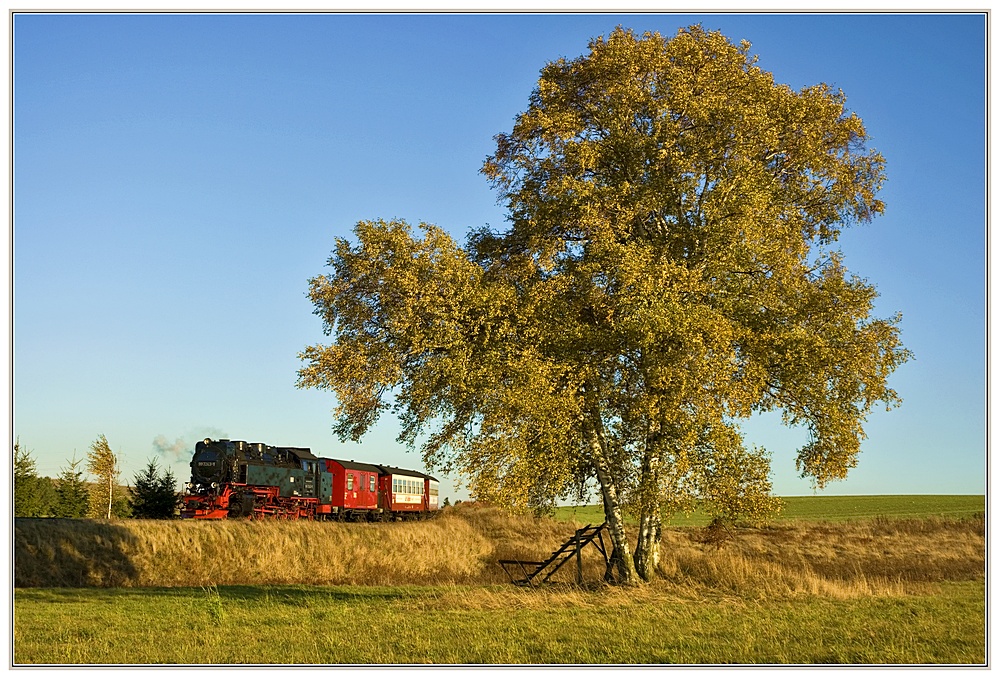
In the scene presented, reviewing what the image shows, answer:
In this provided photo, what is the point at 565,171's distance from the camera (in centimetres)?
2503

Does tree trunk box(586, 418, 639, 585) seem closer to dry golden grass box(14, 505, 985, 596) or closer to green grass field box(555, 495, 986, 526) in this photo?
dry golden grass box(14, 505, 985, 596)

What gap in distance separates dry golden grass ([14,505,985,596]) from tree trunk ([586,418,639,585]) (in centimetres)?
95

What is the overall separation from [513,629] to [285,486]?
34.2 meters

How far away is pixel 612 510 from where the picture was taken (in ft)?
84.0

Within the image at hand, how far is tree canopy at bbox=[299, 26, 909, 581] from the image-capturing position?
2208 centimetres

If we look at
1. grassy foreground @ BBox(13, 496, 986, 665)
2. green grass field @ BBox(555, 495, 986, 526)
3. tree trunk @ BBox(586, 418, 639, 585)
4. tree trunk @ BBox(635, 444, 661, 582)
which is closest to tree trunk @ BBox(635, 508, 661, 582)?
tree trunk @ BBox(635, 444, 661, 582)

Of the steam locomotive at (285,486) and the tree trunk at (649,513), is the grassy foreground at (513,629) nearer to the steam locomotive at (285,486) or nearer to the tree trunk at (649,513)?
the tree trunk at (649,513)

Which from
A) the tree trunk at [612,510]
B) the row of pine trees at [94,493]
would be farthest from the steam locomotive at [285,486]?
the tree trunk at [612,510]

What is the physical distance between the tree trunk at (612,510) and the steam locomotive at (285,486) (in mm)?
25925

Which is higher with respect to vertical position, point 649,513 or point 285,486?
point 285,486

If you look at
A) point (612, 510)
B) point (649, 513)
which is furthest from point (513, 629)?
point (612, 510)

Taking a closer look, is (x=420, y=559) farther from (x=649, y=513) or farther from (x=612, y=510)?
(x=649, y=513)

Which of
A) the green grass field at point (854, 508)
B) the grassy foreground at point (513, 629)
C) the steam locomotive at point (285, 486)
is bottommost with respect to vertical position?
the grassy foreground at point (513, 629)

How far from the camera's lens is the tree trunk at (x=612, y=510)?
24281 millimetres
